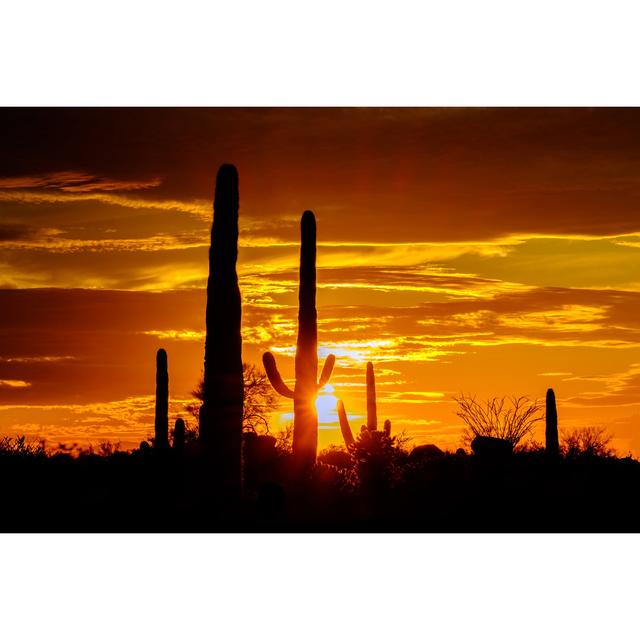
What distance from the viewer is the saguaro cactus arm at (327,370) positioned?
21.8 metres

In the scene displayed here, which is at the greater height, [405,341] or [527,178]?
[527,178]

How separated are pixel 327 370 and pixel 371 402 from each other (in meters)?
5.71

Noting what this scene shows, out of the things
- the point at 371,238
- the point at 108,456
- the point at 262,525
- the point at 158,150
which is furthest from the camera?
the point at 108,456

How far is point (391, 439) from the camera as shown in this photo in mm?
22641

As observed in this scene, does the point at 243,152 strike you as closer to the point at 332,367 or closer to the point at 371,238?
the point at 371,238

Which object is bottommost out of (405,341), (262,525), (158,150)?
(262,525)

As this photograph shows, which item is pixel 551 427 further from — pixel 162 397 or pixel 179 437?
pixel 162 397

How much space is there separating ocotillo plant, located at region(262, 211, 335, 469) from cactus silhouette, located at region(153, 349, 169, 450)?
2698 millimetres

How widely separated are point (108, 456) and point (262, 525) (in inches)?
442

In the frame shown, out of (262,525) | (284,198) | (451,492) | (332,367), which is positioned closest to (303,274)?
(332,367)

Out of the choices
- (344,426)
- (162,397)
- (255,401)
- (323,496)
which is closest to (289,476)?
(323,496)

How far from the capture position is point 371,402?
2728 centimetres

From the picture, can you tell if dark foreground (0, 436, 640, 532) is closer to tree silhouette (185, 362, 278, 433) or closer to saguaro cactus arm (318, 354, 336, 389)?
saguaro cactus arm (318, 354, 336, 389)

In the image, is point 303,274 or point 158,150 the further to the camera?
point 303,274
